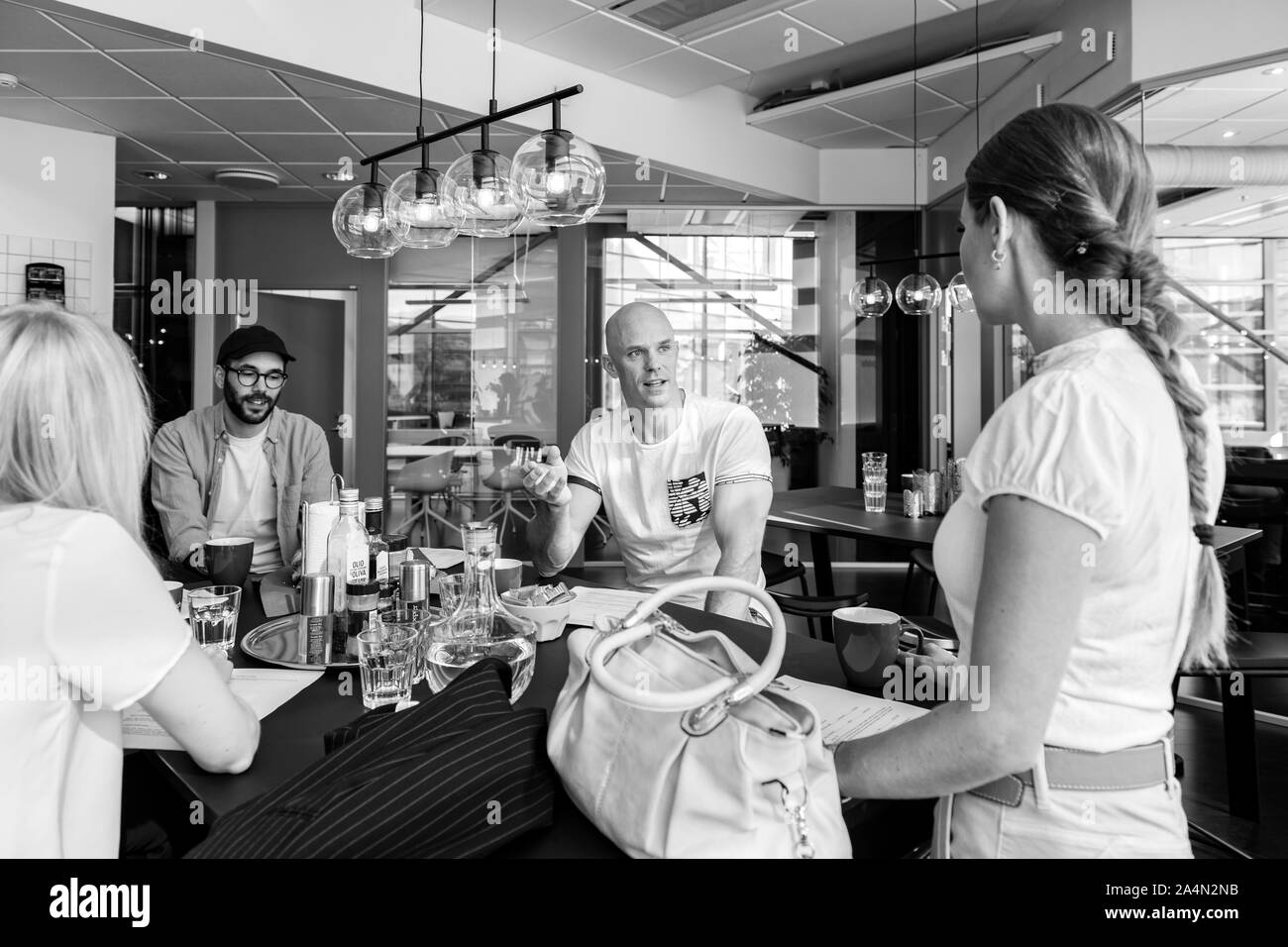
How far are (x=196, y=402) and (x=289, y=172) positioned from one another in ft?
7.12

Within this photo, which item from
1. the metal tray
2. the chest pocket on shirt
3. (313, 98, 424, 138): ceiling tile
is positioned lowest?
the metal tray

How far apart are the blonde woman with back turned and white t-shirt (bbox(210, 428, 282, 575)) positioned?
2.19 metres

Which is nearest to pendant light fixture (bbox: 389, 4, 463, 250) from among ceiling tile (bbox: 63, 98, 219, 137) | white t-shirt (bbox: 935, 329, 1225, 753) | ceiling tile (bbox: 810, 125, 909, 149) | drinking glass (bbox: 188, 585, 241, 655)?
drinking glass (bbox: 188, 585, 241, 655)

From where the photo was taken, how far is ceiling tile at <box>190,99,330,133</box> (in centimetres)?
474

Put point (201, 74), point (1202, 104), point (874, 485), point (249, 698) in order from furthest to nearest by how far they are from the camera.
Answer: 1. point (874, 485)
2. point (201, 74)
3. point (1202, 104)
4. point (249, 698)

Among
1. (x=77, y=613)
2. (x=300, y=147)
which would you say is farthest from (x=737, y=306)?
(x=77, y=613)

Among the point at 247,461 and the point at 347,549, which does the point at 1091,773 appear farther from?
the point at 247,461

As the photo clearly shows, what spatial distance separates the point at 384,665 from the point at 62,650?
0.49 metres

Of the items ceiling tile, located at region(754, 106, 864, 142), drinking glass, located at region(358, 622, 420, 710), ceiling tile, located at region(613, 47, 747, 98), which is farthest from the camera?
ceiling tile, located at region(754, 106, 864, 142)

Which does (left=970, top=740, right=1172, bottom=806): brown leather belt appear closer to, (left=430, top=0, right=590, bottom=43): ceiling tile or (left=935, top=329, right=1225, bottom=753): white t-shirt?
(left=935, top=329, right=1225, bottom=753): white t-shirt

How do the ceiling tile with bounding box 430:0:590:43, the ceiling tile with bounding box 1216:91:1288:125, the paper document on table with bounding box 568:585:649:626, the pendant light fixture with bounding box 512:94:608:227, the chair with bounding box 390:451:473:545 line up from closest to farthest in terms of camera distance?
the paper document on table with bounding box 568:585:649:626
the pendant light fixture with bounding box 512:94:608:227
the ceiling tile with bounding box 1216:91:1288:125
the ceiling tile with bounding box 430:0:590:43
the chair with bounding box 390:451:473:545

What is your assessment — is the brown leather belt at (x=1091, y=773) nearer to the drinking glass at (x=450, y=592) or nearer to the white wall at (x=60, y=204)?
the drinking glass at (x=450, y=592)

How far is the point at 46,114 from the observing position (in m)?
5.06

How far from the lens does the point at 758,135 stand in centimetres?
648
